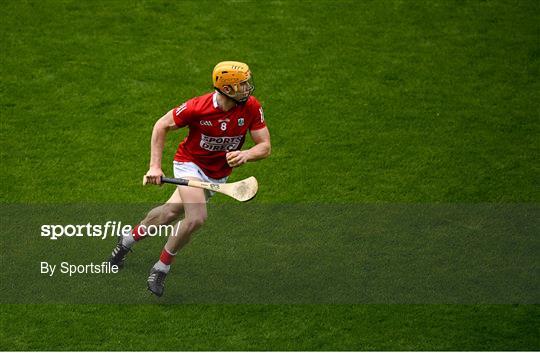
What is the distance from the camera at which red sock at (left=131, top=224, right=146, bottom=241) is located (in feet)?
30.5

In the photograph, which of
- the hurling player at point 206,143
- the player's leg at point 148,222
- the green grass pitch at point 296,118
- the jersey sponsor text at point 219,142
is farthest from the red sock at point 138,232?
the jersey sponsor text at point 219,142

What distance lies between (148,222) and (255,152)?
134 cm

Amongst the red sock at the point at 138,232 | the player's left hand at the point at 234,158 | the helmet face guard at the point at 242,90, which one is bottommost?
the red sock at the point at 138,232

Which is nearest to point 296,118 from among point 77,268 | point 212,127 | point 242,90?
point 212,127

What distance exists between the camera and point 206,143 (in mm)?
8805

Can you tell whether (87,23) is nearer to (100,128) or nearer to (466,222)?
(100,128)

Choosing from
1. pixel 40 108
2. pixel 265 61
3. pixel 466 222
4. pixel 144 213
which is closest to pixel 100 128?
pixel 40 108

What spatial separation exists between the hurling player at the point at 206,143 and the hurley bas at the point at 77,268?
624 millimetres

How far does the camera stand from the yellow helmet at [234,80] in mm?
8383

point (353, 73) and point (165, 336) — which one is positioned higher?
point (353, 73)

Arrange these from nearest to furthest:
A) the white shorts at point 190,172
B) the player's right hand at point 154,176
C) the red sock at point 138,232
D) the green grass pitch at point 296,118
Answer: the player's right hand at point 154,176, the green grass pitch at point 296,118, the white shorts at point 190,172, the red sock at point 138,232

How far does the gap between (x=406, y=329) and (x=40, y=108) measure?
213 inches

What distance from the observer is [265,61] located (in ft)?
41.7

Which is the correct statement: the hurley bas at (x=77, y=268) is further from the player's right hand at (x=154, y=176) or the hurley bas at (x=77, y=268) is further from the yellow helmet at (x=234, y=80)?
the yellow helmet at (x=234, y=80)
